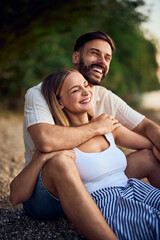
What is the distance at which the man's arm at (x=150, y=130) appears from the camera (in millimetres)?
2748

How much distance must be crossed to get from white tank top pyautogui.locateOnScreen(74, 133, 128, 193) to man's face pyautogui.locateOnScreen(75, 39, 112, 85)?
3.79 ft

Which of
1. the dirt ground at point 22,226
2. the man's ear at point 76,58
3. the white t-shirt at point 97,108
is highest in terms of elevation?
the man's ear at point 76,58

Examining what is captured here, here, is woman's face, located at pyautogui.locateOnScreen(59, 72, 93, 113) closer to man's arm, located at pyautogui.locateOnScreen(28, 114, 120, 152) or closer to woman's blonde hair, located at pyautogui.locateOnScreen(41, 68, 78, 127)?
woman's blonde hair, located at pyautogui.locateOnScreen(41, 68, 78, 127)

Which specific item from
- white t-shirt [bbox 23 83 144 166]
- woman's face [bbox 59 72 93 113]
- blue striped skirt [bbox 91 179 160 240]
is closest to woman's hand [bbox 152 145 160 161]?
white t-shirt [bbox 23 83 144 166]

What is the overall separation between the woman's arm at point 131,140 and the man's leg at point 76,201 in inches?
33.1

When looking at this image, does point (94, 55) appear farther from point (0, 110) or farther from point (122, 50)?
point (122, 50)

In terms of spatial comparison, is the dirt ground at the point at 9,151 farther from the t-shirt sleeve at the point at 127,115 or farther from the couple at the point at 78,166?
the t-shirt sleeve at the point at 127,115

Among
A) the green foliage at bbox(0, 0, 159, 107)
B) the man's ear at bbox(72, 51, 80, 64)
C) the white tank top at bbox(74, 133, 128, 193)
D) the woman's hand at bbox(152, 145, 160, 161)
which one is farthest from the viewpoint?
the green foliage at bbox(0, 0, 159, 107)

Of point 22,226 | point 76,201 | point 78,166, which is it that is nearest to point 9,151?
point 22,226

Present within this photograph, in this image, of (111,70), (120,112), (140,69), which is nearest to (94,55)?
(120,112)

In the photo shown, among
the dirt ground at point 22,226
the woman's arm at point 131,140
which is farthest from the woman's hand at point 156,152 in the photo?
the dirt ground at point 22,226

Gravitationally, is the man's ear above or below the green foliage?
below

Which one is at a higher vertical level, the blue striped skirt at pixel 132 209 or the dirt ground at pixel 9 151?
the dirt ground at pixel 9 151

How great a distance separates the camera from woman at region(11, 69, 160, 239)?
1.88 meters
